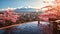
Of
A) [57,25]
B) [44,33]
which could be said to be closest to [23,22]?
[44,33]

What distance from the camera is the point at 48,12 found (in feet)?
4.16

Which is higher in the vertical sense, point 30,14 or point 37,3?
point 37,3

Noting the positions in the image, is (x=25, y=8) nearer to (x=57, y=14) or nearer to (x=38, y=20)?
(x=38, y=20)

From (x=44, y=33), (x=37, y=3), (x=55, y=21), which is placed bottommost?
(x=44, y=33)

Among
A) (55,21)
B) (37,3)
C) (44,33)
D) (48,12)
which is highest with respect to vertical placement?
(37,3)

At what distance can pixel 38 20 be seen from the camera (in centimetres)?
126

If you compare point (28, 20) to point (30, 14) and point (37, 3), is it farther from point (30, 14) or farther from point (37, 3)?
point (37, 3)

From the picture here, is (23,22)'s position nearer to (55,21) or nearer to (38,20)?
(38,20)

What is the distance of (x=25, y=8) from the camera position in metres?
1.26

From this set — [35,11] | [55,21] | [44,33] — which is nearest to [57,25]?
[55,21]

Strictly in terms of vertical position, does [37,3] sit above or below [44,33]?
above

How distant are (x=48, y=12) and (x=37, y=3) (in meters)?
0.16

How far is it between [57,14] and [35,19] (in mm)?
256

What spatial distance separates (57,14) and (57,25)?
0.41 ft
